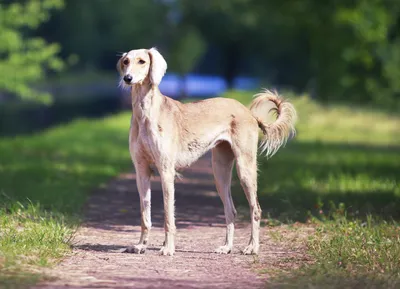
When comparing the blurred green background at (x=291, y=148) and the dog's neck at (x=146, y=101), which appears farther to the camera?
the blurred green background at (x=291, y=148)

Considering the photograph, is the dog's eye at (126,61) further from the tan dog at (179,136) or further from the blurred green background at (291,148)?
the blurred green background at (291,148)

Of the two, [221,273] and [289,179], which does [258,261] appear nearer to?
[221,273]

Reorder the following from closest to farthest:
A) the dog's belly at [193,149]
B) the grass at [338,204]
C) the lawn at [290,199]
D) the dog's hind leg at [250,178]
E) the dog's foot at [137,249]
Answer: the grass at [338,204], the lawn at [290,199], the dog's foot at [137,249], the dog's belly at [193,149], the dog's hind leg at [250,178]

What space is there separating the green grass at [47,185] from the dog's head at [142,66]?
71.8 inches

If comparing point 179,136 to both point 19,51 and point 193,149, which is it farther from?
point 19,51

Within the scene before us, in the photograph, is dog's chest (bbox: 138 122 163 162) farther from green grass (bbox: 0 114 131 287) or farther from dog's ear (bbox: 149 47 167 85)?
green grass (bbox: 0 114 131 287)

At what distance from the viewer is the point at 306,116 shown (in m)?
31.2

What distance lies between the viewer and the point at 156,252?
921cm

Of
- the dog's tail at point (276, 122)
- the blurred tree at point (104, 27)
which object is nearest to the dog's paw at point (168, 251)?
the dog's tail at point (276, 122)

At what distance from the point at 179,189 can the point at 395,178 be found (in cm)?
430

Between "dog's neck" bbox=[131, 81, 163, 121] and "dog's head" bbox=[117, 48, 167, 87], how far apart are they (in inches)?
3.5

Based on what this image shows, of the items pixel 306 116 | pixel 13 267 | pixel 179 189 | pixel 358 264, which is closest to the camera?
pixel 13 267

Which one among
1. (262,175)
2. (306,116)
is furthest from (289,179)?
(306,116)

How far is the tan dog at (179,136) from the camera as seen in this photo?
9.02m
